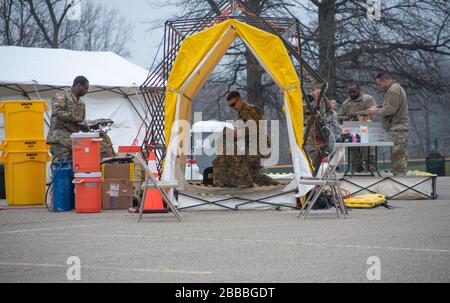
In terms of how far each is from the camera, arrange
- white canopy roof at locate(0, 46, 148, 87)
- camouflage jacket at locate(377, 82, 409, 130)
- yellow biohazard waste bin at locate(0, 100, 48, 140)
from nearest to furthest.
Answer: yellow biohazard waste bin at locate(0, 100, 48, 140) < camouflage jacket at locate(377, 82, 409, 130) < white canopy roof at locate(0, 46, 148, 87)

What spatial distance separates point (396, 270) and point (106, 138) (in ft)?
30.6

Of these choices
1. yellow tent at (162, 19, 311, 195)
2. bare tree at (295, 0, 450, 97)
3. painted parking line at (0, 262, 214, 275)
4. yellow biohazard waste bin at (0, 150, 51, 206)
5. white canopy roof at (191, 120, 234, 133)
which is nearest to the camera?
painted parking line at (0, 262, 214, 275)

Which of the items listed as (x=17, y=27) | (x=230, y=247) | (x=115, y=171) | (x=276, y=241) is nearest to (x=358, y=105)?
(x=115, y=171)

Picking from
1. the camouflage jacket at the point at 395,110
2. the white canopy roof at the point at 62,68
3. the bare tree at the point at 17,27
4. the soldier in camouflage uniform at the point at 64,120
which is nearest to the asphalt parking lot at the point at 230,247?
the soldier in camouflage uniform at the point at 64,120

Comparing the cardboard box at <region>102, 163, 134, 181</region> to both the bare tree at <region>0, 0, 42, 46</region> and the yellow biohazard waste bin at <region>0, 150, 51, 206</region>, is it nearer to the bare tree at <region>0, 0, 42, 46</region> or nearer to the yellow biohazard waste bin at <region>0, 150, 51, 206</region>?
the yellow biohazard waste bin at <region>0, 150, 51, 206</region>

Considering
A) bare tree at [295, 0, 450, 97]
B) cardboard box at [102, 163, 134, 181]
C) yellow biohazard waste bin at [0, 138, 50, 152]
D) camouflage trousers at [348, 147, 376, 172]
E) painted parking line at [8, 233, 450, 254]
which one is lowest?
painted parking line at [8, 233, 450, 254]

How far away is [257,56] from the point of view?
1387cm

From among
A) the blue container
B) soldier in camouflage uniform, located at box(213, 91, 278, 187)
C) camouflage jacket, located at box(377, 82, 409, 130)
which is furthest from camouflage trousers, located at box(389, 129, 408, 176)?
the blue container

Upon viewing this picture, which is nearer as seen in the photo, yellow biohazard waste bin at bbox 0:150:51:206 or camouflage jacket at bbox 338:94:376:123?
yellow biohazard waste bin at bbox 0:150:51:206

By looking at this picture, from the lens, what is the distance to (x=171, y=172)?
13.7 meters

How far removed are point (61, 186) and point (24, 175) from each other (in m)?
1.70

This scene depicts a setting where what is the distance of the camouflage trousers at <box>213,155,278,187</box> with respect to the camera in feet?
47.9

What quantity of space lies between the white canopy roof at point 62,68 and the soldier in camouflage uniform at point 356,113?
7.58m

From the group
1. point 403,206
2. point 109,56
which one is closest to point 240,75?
point 109,56
